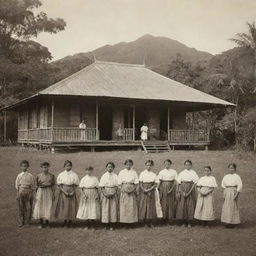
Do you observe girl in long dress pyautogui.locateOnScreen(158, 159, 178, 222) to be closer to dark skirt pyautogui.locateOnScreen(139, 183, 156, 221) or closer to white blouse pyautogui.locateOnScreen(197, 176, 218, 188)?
dark skirt pyautogui.locateOnScreen(139, 183, 156, 221)

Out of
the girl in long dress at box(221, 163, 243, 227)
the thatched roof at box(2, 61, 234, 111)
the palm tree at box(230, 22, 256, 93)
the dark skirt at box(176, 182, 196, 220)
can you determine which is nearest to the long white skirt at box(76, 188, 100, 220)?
the dark skirt at box(176, 182, 196, 220)

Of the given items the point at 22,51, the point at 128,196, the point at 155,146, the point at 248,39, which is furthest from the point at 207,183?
the point at 22,51

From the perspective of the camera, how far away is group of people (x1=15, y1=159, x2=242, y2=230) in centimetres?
842

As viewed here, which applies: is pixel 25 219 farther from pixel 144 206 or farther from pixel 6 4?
pixel 6 4

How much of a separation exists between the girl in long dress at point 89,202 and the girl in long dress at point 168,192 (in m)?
1.31

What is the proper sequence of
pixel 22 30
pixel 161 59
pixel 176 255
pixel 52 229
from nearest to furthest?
1. pixel 176 255
2. pixel 52 229
3. pixel 22 30
4. pixel 161 59

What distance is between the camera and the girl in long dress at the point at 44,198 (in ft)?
27.7

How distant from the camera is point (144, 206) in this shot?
8609 millimetres

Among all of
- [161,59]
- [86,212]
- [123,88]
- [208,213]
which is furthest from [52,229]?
[161,59]

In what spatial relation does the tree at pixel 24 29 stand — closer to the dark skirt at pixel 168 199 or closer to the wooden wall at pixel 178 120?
the wooden wall at pixel 178 120

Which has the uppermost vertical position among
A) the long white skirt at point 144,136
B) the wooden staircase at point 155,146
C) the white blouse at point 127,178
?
the long white skirt at point 144,136

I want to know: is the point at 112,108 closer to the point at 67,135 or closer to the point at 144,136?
the point at 144,136

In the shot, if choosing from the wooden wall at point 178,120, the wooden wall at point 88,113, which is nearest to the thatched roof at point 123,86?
the wooden wall at point 88,113

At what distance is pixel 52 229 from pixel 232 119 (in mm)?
24156
